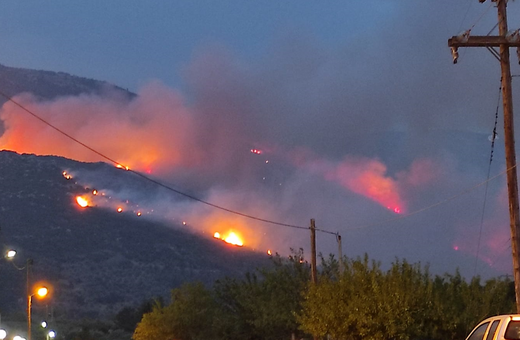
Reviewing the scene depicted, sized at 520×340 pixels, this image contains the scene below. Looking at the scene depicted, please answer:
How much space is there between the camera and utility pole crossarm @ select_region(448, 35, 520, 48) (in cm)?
2020

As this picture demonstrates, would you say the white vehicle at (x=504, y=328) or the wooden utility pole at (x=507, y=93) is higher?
the wooden utility pole at (x=507, y=93)

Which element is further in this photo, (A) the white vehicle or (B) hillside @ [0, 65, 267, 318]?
(B) hillside @ [0, 65, 267, 318]

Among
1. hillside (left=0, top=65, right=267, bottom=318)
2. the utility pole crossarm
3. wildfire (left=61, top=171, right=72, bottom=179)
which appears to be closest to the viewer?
the utility pole crossarm

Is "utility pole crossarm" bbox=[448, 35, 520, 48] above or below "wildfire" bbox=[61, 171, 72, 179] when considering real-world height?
below

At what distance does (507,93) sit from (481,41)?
5.69 feet

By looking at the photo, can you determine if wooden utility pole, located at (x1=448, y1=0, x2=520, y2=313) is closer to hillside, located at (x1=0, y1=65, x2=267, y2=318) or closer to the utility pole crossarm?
the utility pole crossarm

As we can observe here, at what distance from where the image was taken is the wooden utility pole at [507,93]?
19016 millimetres

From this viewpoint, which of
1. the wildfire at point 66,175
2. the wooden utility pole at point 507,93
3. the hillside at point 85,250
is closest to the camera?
the wooden utility pole at point 507,93

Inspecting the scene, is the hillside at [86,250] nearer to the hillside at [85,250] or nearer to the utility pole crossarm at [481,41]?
the hillside at [85,250]

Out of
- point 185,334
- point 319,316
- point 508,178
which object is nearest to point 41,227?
point 185,334

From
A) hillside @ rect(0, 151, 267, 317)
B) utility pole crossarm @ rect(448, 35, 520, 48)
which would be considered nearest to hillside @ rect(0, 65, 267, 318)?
hillside @ rect(0, 151, 267, 317)

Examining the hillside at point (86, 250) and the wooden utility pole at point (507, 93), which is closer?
the wooden utility pole at point (507, 93)

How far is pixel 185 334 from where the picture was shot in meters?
51.8

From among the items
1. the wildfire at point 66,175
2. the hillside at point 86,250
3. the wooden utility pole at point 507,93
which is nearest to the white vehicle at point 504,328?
the wooden utility pole at point 507,93
